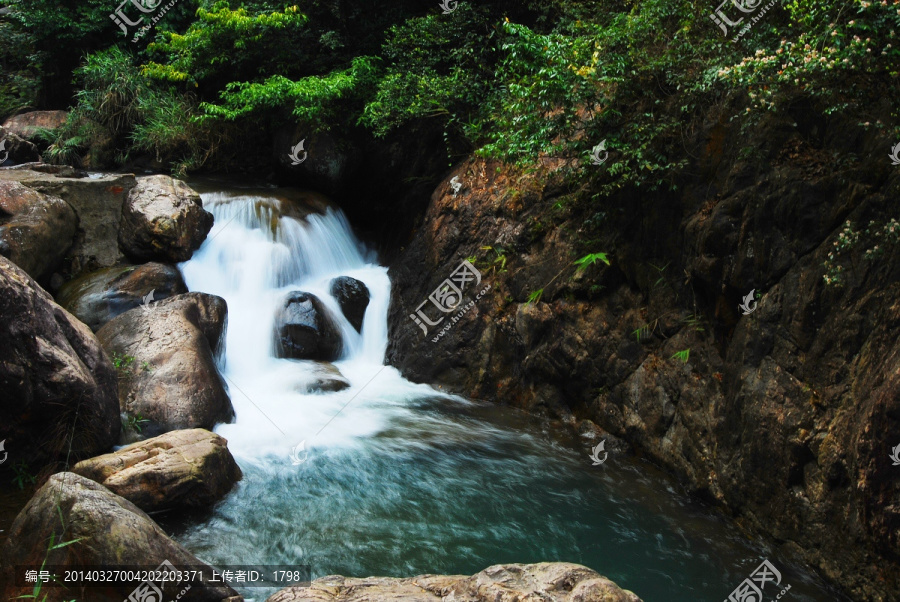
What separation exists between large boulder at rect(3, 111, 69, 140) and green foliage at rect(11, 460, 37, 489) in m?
11.7

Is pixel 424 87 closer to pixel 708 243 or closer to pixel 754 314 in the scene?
pixel 708 243

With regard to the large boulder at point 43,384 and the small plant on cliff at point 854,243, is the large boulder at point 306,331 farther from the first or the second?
the small plant on cliff at point 854,243

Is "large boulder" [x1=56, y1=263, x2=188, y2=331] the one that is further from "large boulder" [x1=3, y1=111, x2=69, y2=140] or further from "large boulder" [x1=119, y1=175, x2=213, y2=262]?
"large boulder" [x1=3, y1=111, x2=69, y2=140]

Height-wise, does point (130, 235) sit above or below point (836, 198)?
below

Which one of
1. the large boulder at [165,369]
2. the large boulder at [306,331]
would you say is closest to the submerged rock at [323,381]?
the large boulder at [306,331]

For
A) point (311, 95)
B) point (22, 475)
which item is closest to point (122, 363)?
point (22, 475)

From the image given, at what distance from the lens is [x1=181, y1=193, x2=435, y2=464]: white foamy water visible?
24.4 feet

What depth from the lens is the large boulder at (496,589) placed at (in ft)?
11.3

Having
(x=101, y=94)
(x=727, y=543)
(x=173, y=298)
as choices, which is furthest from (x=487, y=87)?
(x=101, y=94)

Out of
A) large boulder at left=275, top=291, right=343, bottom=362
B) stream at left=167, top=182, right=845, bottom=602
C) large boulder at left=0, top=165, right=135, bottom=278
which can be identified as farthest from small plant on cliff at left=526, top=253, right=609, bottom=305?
large boulder at left=0, top=165, right=135, bottom=278

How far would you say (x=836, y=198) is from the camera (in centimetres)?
505

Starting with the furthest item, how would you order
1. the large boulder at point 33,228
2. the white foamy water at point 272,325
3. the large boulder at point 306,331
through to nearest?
the large boulder at point 306,331 < the large boulder at point 33,228 < the white foamy water at point 272,325

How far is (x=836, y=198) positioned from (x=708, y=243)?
1.25 m

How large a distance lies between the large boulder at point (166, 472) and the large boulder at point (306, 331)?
3.41m
